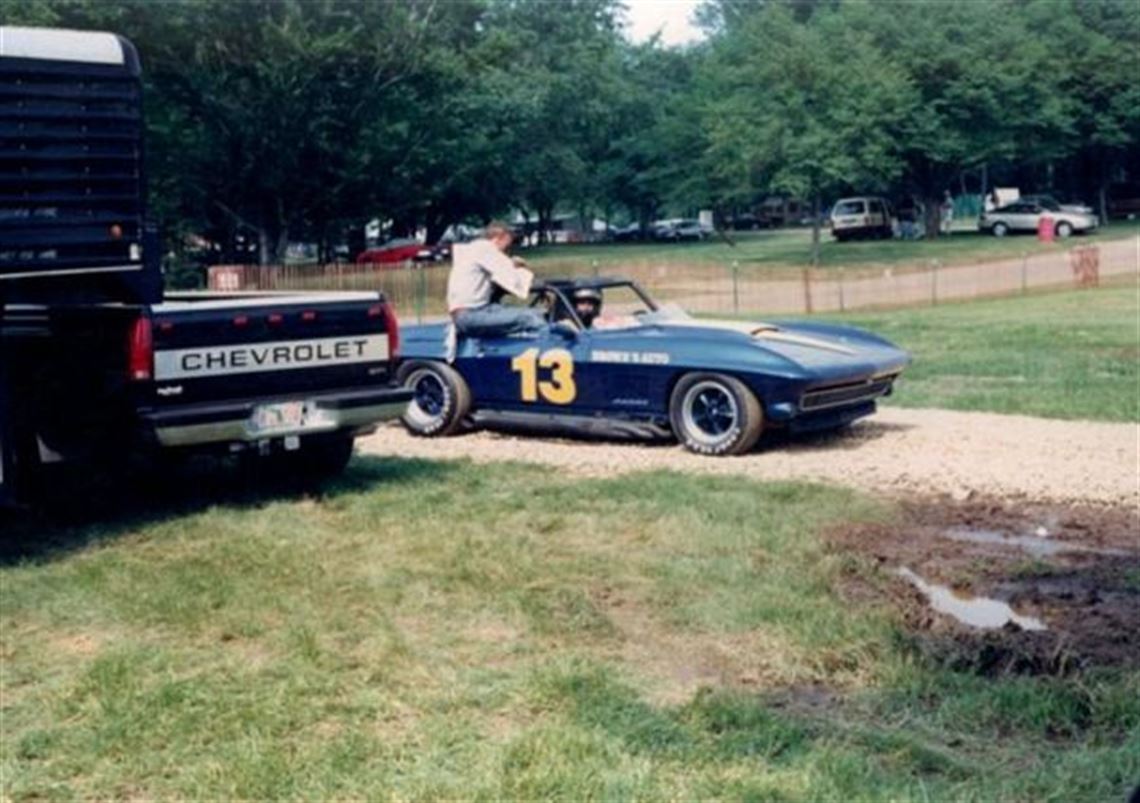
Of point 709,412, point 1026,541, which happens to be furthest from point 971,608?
point 709,412

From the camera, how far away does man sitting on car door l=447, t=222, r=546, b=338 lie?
11742 millimetres

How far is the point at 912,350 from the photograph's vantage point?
738 inches

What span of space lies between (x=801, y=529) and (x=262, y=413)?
3234mm

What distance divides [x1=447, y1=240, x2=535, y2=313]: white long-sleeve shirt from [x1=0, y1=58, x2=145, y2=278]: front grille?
354 centimetres

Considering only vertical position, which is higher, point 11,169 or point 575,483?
point 11,169

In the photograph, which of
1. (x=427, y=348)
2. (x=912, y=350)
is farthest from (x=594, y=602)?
(x=912, y=350)

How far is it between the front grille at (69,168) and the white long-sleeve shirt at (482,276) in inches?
139

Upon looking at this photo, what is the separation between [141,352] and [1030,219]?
54.1 metres

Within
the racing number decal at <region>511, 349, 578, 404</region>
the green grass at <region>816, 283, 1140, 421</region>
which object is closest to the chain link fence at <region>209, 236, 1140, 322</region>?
the green grass at <region>816, 283, 1140, 421</region>

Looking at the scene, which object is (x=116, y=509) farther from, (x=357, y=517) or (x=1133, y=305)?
(x=1133, y=305)

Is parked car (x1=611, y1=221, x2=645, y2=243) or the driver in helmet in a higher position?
parked car (x1=611, y1=221, x2=645, y2=243)

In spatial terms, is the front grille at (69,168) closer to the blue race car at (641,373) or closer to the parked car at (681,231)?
the blue race car at (641,373)

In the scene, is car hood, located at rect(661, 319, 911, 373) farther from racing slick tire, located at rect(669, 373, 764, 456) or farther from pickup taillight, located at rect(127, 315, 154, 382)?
pickup taillight, located at rect(127, 315, 154, 382)

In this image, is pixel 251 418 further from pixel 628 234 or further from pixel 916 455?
pixel 628 234
